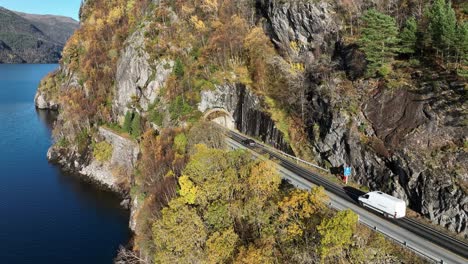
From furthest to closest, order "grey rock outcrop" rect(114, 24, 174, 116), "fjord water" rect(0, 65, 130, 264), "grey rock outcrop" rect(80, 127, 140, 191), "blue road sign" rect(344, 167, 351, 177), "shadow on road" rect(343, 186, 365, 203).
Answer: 1. "grey rock outcrop" rect(114, 24, 174, 116)
2. "grey rock outcrop" rect(80, 127, 140, 191)
3. "fjord water" rect(0, 65, 130, 264)
4. "blue road sign" rect(344, 167, 351, 177)
5. "shadow on road" rect(343, 186, 365, 203)

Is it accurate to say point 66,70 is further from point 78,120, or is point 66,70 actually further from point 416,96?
point 416,96

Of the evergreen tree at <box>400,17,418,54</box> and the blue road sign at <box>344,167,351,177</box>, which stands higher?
the evergreen tree at <box>400,17,418,54</box>

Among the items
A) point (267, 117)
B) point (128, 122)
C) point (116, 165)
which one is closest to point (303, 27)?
point (267, 117)

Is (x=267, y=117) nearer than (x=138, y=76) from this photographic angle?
Yes

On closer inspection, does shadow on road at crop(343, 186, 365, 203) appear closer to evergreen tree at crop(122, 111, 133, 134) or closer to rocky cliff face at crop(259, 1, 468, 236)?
rocky cliff face at crop(259, 1, 468, 236)

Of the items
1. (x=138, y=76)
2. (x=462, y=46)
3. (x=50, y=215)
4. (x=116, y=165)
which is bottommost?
(x=50, y=215)

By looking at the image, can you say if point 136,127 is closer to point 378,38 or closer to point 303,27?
point 303,27

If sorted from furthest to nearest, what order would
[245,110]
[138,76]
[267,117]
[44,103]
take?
[44,103], [138,76], [245,110], [267,117]

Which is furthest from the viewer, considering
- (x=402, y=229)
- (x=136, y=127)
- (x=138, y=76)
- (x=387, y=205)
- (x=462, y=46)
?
(x=138, y=76)

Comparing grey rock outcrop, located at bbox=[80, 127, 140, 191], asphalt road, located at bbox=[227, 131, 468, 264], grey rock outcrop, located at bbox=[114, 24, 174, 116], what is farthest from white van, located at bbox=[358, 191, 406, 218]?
grey rock outcrop, located at bbox=[114, 24, 174, 116]
